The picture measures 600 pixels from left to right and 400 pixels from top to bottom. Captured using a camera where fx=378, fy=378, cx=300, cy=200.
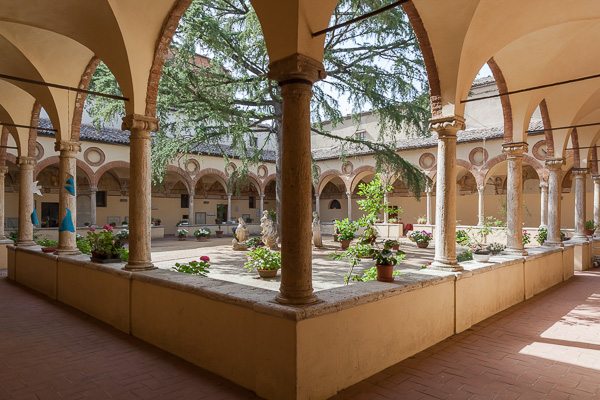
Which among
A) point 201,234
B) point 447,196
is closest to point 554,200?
point 447,196

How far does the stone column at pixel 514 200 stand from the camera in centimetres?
699

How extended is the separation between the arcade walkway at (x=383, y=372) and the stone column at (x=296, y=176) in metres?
1.07

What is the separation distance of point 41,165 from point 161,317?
586 inches

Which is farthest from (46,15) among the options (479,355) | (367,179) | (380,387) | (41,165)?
(367,179)

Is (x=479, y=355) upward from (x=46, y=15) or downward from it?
downward

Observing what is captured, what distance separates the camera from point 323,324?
3109mm

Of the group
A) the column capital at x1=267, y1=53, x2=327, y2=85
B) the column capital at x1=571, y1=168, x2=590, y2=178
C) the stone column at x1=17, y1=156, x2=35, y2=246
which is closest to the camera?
the column capital at x1=267, y1=53, x2=327, y2=85

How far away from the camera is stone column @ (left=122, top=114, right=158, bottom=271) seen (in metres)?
5.18

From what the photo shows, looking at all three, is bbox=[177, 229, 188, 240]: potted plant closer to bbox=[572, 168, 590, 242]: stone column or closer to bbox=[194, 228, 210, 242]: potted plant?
bbox=[194, 228, 210, 242]: potted plant

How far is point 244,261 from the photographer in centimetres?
1177

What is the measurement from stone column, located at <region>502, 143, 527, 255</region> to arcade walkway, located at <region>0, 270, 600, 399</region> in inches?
62.6

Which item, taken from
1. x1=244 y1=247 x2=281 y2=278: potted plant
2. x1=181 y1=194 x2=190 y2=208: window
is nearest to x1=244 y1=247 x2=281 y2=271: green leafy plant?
x1=244 y1=247 x2=281 y2=278: potted plant

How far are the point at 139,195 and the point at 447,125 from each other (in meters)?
4.30

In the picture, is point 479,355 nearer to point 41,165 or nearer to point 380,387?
point 380,387
